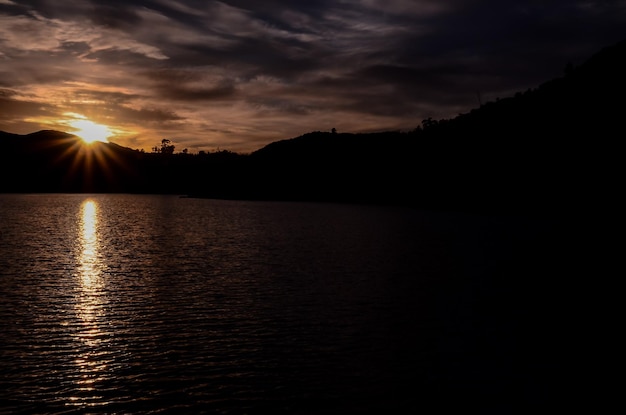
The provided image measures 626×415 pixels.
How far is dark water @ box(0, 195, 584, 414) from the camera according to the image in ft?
76.5

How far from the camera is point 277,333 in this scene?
109 feet

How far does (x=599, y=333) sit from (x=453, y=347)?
975 cm

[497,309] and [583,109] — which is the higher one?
[583,109]

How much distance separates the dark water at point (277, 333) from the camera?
23.3 m

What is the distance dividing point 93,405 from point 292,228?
9791 cm

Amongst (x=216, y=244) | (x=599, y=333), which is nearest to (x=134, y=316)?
(x=599, y=333)

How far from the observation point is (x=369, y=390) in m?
24.1

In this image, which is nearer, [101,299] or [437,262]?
[101,299]

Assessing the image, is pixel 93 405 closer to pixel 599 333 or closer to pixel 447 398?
pixel 447 398

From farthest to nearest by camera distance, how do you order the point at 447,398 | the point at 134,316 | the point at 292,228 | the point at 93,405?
the point at 292,228 < the point at 134,316 < the point at 447,398 < the point at 93,405

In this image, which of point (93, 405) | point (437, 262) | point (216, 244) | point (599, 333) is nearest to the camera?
point (93, 405)

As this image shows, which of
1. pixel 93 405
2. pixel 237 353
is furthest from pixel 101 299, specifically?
pixel 93 405

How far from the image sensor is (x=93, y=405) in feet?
72.0

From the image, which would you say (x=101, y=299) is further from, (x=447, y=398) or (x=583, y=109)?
(x=583, y=109)
